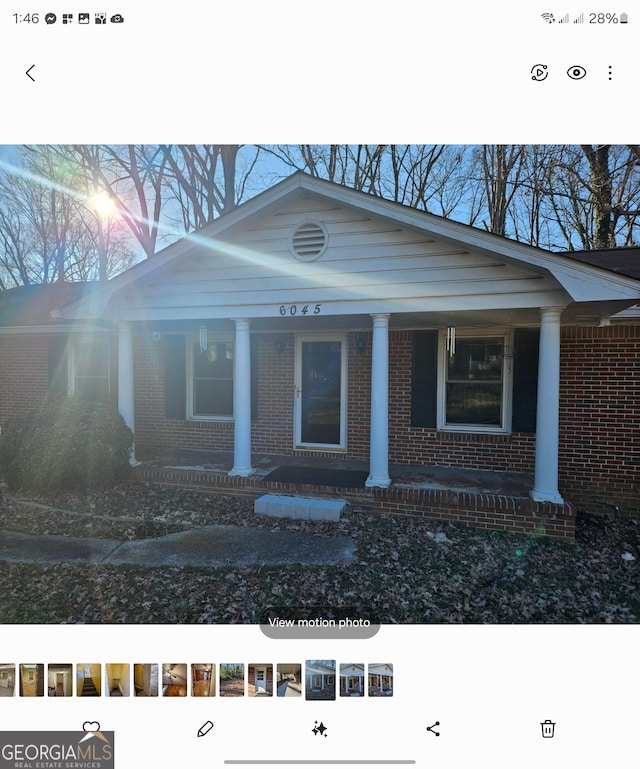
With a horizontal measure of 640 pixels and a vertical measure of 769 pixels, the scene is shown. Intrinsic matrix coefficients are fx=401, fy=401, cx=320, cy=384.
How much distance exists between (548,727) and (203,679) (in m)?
1.29

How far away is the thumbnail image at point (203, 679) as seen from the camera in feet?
4.81

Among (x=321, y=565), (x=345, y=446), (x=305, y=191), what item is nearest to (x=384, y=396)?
(x=345, y=446)

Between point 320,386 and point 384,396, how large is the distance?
1828 mm

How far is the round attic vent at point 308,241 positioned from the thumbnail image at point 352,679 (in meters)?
4.40

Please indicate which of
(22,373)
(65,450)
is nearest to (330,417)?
(65,450)

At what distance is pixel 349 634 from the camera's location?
161 centimetres

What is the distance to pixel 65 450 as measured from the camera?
5551 millimetres

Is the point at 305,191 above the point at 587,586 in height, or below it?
above

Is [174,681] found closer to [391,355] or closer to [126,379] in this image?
[391,355]

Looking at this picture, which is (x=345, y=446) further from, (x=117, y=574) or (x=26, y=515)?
(x=26, y=515)

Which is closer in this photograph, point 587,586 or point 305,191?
point 587,586

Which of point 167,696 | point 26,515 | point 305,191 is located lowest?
point 26,515

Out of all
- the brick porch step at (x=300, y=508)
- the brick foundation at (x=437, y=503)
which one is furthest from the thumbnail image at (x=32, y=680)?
the brick foundation at (x=437, y=503)

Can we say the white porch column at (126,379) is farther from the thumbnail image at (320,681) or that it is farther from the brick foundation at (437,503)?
the thumbnail image at (320,681)
